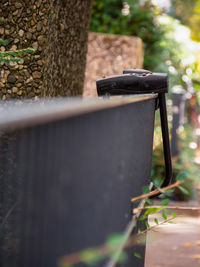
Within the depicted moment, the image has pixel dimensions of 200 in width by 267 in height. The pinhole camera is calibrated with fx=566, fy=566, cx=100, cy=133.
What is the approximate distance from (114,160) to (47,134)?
0.64 m

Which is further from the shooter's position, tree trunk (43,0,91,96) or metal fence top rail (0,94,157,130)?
tree trunk (43,0,91,96)

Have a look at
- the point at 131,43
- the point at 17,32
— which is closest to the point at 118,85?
the point at 17,32

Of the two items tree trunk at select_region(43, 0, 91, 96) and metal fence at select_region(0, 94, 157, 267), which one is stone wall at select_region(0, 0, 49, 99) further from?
metal fence at select_region(0, 94, 157, 267)

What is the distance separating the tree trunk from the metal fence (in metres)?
2.87

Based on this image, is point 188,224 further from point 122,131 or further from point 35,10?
point 122,131

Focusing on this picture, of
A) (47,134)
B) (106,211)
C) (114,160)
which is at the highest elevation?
(47,134)

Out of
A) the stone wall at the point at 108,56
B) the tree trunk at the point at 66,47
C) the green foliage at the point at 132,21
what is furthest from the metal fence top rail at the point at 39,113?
the green foliage at the point at 132,21

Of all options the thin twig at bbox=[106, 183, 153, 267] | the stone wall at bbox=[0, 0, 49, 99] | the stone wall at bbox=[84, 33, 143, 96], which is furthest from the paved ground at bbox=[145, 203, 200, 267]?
the stone wall at bbox=[84, 33, 143, 96]

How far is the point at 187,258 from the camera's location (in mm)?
4996

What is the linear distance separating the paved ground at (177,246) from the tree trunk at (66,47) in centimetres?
150

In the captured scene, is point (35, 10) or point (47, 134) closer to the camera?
point (47, 134)

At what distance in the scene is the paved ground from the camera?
4832mm

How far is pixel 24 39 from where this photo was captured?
13.8 feet

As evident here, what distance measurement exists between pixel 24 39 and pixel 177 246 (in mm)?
2504
